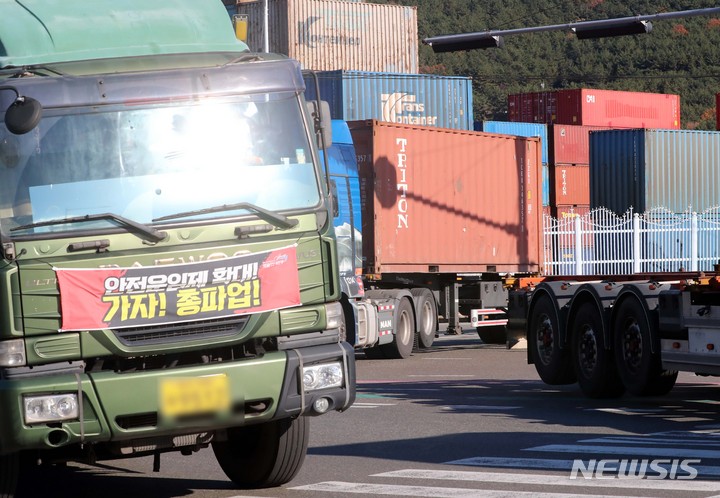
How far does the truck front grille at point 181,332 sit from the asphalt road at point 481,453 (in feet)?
4.18

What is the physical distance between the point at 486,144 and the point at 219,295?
58.3ft

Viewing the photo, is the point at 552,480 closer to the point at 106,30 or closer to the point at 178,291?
the point at 178,291

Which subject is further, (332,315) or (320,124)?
(320,124)

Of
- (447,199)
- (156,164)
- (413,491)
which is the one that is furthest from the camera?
(447,199)

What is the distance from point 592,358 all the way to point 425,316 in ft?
29.4

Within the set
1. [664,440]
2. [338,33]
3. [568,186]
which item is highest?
[338,33]

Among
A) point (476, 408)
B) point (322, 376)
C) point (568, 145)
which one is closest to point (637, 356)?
point (476, 408)

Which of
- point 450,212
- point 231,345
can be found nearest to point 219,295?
point 231,345

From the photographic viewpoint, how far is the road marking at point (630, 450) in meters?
9.65

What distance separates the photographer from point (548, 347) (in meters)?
15.1

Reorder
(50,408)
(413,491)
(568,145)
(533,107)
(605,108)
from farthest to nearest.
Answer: (533,107) < (605,108) < (568,145) < (413,491) < (50,408)

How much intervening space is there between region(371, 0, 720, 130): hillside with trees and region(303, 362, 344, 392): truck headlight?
8579cm

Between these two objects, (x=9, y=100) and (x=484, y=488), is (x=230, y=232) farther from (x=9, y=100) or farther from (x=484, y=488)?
(x=484, y=488)

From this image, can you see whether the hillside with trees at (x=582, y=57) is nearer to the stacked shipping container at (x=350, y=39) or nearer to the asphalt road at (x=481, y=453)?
the stacked shipping container at (x=350, y=39)
